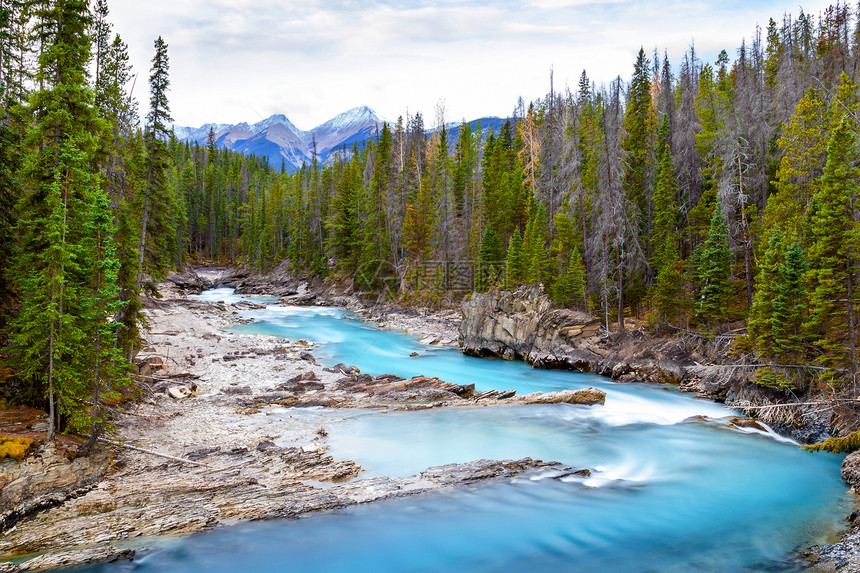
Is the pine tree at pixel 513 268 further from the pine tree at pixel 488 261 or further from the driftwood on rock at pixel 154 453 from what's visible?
the driftwood on rock at pixel 154 453

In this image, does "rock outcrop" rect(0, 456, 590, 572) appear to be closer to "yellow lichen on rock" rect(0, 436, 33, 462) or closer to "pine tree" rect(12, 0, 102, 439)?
"yellow lichen on rock" rect(0, 436, 33, 462)

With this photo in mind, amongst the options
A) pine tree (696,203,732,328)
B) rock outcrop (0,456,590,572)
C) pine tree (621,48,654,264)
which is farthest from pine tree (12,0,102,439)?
pine tree (621,48,654,264)

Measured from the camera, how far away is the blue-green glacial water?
30.1 feet

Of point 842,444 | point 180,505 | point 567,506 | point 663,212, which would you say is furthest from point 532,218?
point 180,505

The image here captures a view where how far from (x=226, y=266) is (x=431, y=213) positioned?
194ft

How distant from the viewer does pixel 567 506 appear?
11445mm

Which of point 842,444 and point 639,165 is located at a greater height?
point 639,165

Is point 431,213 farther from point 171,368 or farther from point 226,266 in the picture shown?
point 226,266

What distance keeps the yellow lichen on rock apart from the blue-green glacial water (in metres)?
3.78

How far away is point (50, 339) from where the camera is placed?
35.6 ft

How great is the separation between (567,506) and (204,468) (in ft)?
30.1

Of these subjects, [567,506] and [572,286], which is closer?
[567,506]

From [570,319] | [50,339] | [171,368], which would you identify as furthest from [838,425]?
[171,368]

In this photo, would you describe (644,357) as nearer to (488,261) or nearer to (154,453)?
(488,261)
